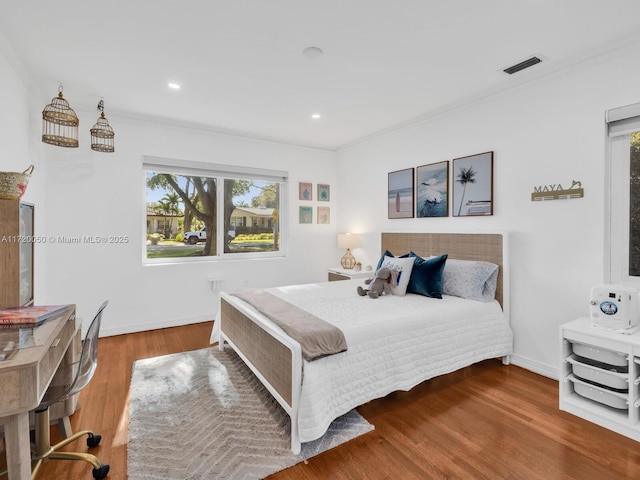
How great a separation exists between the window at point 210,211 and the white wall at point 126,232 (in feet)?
0.52

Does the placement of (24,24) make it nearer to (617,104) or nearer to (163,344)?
(163,344)

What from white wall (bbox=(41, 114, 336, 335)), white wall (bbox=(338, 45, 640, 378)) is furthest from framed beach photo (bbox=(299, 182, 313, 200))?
white wall (bbox=(338, 45, 640, 378))

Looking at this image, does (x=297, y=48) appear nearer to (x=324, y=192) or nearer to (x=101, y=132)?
(x=101, y=132)

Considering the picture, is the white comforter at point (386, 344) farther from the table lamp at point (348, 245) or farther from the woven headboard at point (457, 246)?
the table lamp at point (348, 245)

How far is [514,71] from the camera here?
2734mm

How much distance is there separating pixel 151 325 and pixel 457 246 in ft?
12.1

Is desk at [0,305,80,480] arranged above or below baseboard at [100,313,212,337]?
above

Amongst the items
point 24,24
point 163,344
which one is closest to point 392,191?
point 163,344

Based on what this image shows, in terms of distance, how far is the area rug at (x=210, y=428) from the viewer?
1754 mm

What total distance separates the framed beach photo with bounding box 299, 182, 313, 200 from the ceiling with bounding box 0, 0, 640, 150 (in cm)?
162

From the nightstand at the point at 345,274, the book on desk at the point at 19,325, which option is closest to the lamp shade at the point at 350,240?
the nightstand at the point at 345,274

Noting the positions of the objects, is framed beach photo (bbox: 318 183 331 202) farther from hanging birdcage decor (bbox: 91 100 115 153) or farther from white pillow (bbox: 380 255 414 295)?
hanging birdcage decor (bbox: 91 100 115 153)

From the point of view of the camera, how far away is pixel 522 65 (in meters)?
2.64

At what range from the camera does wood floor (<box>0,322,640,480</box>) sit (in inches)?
68.1
